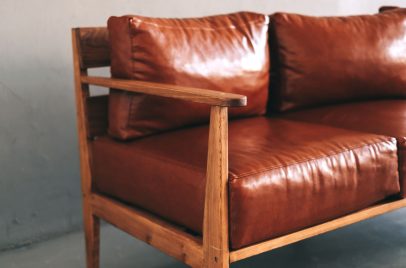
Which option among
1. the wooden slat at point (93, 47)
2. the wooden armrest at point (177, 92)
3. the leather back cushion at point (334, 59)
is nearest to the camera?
the wooden armrest at point (177, 92)

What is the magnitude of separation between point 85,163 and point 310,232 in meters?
0.77

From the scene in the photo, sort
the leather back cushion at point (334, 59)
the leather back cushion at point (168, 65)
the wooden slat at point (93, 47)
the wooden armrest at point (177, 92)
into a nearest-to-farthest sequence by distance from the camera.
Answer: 1. the wooden armrest at point (177, 92)
2. the leather back cushion at point (168, 65)
3. the wooden slat at point (93, 47)
4. the leather back cushion at point (334, 59)

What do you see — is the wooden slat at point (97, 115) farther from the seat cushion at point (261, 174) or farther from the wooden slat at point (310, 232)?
the wooden slat at point (310, 232)

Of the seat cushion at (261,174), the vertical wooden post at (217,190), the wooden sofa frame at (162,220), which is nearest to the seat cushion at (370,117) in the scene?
the seat cushion at (261,174)

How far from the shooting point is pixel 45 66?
233 cm

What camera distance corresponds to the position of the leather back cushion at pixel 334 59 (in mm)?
2287

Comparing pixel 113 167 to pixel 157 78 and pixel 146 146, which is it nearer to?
pixel 146 146

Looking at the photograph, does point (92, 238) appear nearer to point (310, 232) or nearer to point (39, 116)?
point (39, 116)

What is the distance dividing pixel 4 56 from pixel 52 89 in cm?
22

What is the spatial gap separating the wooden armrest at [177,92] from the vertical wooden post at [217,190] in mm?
31

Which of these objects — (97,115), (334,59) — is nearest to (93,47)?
(97,115)

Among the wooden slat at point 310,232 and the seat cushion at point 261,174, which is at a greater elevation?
the seat cushion at point 261,174

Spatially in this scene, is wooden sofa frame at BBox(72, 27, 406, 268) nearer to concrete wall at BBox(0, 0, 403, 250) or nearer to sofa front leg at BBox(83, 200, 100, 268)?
sofa front leg at BBox(83, 200, 100, 268)

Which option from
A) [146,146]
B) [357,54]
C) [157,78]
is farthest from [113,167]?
[357,54]
